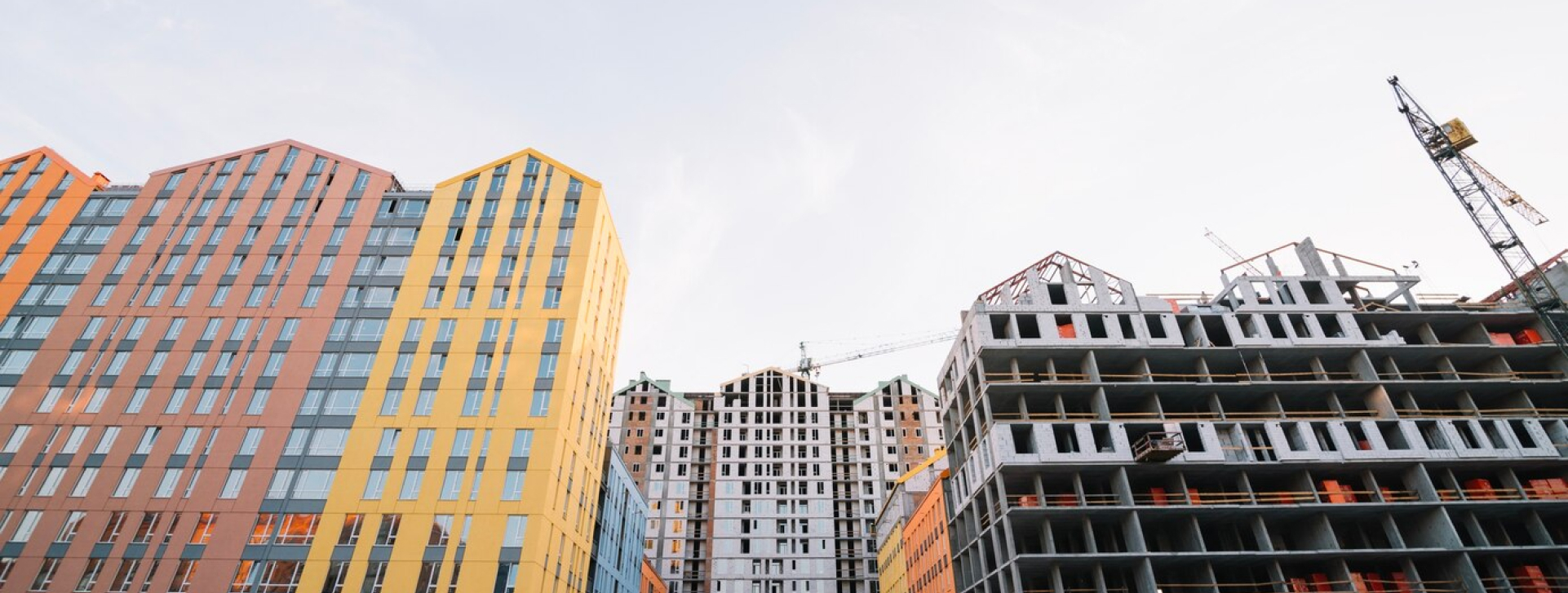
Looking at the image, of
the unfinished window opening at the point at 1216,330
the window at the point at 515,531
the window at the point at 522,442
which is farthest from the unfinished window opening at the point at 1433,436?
the window at the point at 522,442

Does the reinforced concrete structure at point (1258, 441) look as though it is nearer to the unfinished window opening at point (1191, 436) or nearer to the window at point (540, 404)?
the unfinished window opening at point (1191, 436)

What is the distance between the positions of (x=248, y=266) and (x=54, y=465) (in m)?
19.1

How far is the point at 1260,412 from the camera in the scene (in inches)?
2255

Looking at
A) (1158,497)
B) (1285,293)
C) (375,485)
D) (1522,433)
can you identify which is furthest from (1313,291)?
(375,485)

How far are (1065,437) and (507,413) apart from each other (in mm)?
40362

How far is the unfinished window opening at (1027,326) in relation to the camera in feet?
199

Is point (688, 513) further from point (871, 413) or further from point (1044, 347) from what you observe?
point (1044, 347)

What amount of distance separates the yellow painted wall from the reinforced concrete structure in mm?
30979

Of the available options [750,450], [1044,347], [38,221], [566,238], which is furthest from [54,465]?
[750,450]

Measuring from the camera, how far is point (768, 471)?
121 metres

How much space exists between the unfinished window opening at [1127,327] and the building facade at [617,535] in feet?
151

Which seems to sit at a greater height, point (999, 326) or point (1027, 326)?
point (1027, 326)

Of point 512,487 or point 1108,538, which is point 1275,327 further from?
point 512,487

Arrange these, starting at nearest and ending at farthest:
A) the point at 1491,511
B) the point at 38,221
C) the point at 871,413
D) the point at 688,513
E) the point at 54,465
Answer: the point at 1491,511 → the point at 54,465 → the point at 38,221 → the point at 688,513 → the point at 871,413
